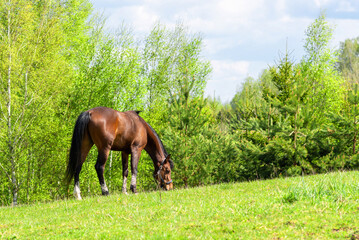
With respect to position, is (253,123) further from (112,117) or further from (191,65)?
(191,65)

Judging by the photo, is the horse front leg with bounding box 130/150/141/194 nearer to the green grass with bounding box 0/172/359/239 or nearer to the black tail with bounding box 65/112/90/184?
the black tail with bounding box 65/112/90/184

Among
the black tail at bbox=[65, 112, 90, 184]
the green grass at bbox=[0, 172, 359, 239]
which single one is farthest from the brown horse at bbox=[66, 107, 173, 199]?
the green grass at bbox=[0, 172, 359, 239]

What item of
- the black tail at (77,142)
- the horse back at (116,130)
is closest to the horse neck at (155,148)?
→ the horse back at (116,130)

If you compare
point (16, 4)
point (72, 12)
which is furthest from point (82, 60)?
point (16, 4)

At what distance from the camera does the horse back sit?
11695mm

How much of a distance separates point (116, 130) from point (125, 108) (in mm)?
12324

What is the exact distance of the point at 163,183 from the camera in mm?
13492

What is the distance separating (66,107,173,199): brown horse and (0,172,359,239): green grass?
3351mm

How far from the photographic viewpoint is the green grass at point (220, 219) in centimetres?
547

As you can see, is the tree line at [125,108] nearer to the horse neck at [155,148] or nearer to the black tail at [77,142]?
the horse neck at [155,148]

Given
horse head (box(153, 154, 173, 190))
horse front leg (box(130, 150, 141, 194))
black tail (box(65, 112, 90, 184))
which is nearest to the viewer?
black tail (box(65, 112, 90, 184))

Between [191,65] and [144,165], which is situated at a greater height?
[191,65]

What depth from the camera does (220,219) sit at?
6211 millimetres

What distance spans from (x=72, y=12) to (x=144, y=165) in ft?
33.6
